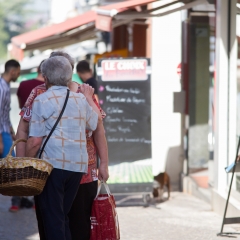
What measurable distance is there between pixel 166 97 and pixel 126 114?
2041 mm

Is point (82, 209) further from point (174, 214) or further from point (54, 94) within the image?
point (174, 214)

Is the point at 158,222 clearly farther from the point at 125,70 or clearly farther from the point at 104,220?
the point at 104,220

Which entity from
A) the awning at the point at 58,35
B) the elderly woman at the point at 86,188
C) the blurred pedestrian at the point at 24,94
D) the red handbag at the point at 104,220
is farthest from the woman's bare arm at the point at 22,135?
the awning at the point at 58,35

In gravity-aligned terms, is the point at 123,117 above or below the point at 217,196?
above

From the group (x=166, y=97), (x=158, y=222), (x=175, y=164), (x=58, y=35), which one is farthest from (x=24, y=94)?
(x=58, y=35)

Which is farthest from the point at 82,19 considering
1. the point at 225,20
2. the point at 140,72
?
the point at 225,20

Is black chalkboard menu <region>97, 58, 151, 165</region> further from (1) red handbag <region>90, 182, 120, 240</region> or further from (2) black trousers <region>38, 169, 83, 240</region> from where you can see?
(2) black trousers <region>38, 169, 83, 240</region>

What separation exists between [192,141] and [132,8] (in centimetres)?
229

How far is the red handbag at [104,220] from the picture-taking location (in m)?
5.52

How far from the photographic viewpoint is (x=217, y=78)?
29.7 feet

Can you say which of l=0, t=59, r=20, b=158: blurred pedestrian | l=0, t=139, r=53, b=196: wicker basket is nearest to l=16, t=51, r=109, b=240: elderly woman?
l=0, t=139, r=53, b=196: wicker basket

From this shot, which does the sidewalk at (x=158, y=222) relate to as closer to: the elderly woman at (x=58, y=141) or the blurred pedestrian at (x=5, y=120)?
the blurred pedestrian at (x=5, y=120)

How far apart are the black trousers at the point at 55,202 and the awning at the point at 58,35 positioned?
745cm

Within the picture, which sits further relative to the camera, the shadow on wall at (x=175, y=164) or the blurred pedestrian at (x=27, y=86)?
the shadow on wall at (x=175, y=164)
